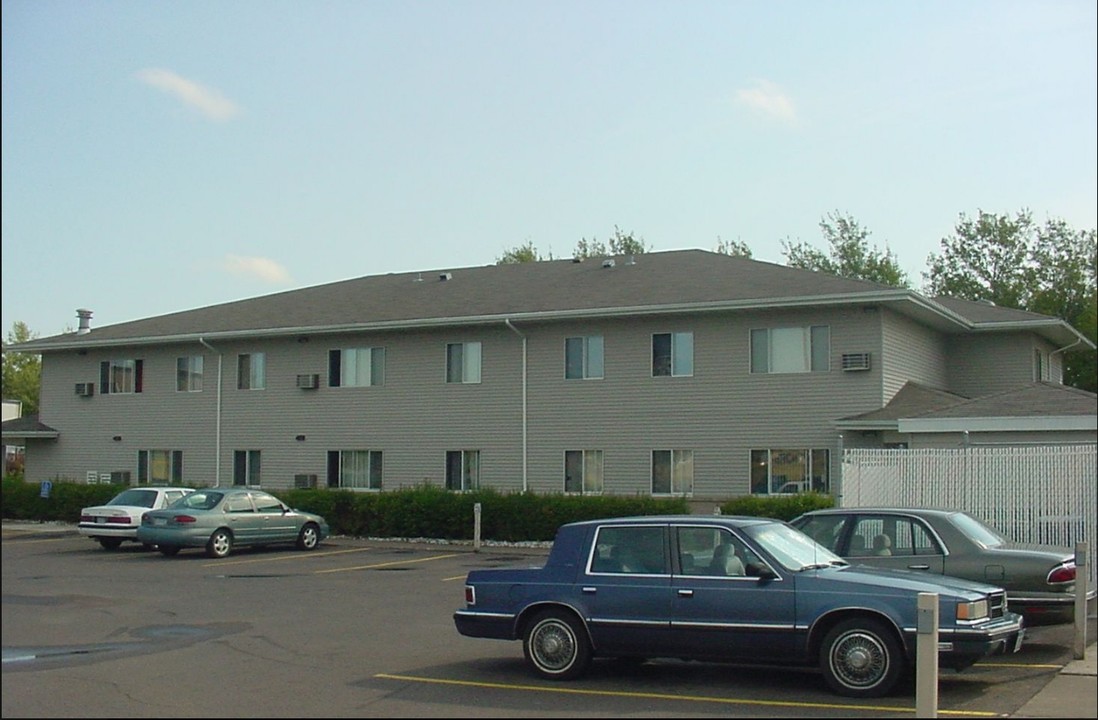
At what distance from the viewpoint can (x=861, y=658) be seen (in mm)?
10406

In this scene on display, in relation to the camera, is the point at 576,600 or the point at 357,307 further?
→ the point at 357,307

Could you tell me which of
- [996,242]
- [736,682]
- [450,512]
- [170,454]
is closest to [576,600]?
[736,682]

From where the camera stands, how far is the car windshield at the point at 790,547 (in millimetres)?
11038

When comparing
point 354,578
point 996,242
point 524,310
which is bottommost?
point 354,578

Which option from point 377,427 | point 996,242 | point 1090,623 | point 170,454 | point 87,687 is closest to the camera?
point 87,687

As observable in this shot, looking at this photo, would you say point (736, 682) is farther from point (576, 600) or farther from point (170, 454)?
point (170, 454)

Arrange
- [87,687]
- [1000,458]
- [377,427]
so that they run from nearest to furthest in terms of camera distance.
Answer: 1. [87,687]
2. [1000,458]
3. [377,427]

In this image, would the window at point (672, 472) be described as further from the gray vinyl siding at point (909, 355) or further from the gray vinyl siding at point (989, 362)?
the gray vinyl siding at point (989, 362)

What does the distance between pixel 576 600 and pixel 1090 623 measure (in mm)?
6775

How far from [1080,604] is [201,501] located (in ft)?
60.5

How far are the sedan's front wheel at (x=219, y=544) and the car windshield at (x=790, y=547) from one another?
1624cm

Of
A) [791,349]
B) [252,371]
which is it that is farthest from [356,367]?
[791,349]

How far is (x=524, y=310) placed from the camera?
1236 inches

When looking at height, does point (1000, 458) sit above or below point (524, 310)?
below
